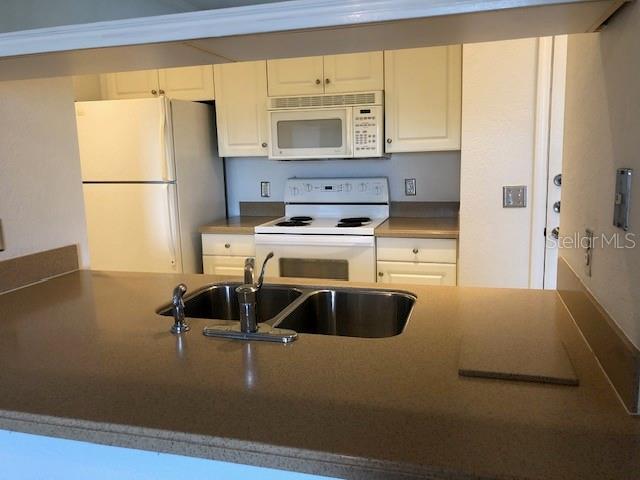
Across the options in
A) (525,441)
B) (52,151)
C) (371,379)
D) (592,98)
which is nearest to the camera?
(525,441)

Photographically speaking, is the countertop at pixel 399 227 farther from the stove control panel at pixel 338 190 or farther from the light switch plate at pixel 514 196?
the light switch plate at pixel 514 196

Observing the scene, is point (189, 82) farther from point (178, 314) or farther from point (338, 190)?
point (178, 314)

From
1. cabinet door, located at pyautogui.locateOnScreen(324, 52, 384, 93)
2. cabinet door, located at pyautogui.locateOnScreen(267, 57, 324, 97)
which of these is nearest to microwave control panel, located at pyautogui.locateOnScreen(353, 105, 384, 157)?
cabinet door, located at pyautogui.locateOnScreen(324, 52, 384, 93)

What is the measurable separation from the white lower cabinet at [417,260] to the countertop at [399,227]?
45 mm

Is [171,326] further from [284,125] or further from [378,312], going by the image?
[284,125]

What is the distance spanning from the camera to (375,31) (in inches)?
40.4

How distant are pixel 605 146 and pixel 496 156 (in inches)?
62.0

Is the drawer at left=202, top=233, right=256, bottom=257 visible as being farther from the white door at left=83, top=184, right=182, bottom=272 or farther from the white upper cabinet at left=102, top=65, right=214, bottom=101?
the white upper cabinet at left=102, top=65, right=214, bottom=101

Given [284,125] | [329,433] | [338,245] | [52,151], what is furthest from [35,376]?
[284,125]

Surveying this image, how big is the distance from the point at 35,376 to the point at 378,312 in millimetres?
960

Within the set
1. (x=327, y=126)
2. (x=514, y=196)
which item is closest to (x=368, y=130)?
(x=327, y=126)

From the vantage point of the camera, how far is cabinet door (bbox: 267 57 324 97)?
10.4 ft

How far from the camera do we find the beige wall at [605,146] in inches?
33.0

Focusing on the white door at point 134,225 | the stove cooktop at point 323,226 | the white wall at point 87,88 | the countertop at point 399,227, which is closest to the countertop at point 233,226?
the countertop at point 399,227
